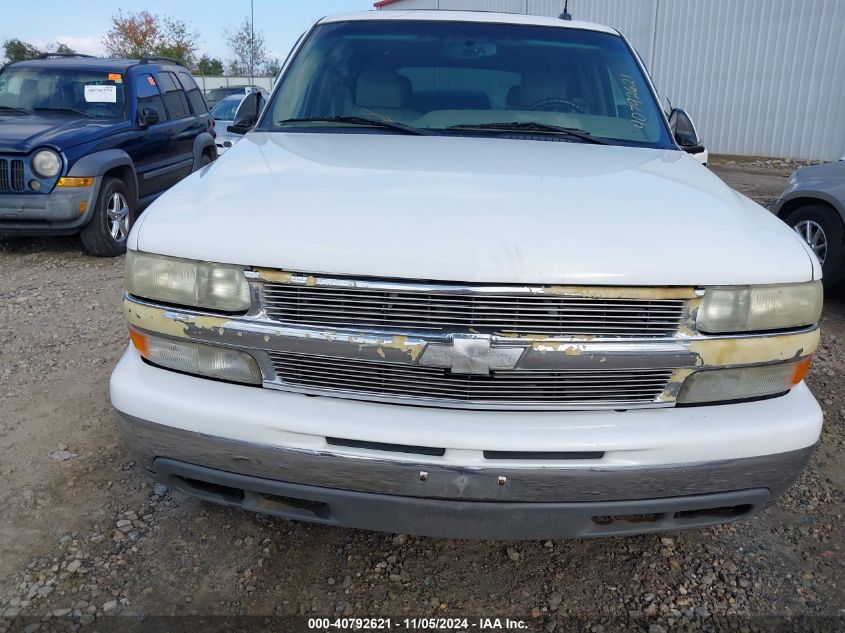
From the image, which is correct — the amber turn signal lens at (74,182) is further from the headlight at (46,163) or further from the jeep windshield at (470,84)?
Answer: the jeep windshield at (470,84)

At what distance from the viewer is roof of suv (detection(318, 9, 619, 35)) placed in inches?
135

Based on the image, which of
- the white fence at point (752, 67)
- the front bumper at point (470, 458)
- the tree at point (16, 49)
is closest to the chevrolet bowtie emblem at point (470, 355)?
the front bumper at point (470, 458)

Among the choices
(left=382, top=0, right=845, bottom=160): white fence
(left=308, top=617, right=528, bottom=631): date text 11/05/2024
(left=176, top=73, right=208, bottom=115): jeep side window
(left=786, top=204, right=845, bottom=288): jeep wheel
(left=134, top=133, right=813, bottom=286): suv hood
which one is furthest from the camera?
(left=382, top=0, right=845, bottom=160): white fence

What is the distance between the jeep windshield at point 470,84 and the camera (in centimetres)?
308

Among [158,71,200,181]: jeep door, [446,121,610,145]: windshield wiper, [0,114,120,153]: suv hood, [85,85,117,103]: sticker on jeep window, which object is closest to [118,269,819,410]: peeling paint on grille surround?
[446,121,610,145]: windshield wiper

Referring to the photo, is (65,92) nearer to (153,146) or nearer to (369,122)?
(153,146)

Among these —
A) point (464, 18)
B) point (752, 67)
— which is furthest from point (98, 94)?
point (752, 67)

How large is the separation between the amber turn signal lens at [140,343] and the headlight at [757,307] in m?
1.58

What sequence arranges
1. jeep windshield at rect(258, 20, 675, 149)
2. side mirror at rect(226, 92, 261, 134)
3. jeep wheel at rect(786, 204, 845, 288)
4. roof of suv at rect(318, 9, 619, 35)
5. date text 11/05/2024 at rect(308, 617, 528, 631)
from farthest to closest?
jeep wheel at rect(786, 204, 845, 288) < side mirror at rect(226, 92, 261, 134) < roof of suv at rect(318, 9, 619, 35) < jeep windshield at rect(258, 20, 675, 149) < date text 11/05/2024 at rect(308, 617, 528, 631)

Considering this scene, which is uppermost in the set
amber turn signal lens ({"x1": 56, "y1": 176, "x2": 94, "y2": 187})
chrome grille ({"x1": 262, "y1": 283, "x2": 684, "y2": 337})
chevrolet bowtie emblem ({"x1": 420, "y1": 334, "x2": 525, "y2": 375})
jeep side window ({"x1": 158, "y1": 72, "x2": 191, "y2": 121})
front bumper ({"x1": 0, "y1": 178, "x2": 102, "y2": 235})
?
jeep side window ({"x1": 158, "y1": 72, "x2": 191, "y2": 121})

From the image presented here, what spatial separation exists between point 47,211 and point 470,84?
182 inches

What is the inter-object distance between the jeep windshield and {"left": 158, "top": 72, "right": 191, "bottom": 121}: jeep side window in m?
5.29

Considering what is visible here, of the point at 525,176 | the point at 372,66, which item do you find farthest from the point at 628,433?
the point at 372,66

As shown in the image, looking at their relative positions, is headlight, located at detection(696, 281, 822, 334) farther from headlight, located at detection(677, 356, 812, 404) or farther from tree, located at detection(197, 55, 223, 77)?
tree, located at detection(197, 55, 223, 77)
